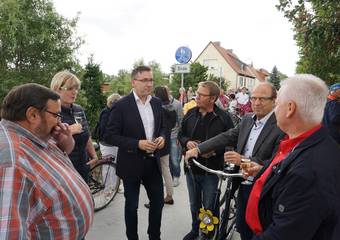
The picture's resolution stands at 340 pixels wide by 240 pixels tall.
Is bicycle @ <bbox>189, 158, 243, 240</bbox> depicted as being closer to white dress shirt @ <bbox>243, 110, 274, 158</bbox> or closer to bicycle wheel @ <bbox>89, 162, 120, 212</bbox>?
white dress shirt @ <bbox>243, 110, 274, 158</bbox>

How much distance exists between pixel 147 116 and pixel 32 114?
6.27 ft

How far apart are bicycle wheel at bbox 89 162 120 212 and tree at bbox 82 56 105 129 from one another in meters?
5.71

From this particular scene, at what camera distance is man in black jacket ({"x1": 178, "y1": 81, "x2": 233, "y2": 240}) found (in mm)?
3648

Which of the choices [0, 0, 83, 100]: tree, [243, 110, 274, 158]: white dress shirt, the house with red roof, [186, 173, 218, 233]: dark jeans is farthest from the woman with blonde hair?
the house with red roof

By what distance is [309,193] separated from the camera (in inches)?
57.0

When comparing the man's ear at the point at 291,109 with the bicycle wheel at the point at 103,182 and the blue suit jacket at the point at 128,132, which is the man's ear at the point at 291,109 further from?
the bicycle wheel at the point at 103,182

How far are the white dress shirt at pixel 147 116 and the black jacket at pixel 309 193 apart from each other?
200 centimetres

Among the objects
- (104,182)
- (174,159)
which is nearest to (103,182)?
(104,182)

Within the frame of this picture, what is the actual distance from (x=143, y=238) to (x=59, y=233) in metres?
2.63

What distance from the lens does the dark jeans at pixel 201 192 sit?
3.64m

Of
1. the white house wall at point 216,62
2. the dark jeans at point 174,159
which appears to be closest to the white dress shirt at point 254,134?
the dark jeans at point 174,159

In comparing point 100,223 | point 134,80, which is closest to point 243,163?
point 134,80

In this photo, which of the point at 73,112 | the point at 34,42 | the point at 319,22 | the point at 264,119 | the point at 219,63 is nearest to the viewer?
the point at 264,119

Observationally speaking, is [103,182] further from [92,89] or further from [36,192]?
[92,89]
